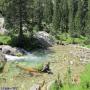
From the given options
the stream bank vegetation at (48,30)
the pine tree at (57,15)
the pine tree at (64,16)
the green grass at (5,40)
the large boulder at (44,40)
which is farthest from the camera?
the pine tree at (64,16)

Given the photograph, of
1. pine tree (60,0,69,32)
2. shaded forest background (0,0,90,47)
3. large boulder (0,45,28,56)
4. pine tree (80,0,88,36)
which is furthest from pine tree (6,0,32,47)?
pine tree (60,0,69,32)

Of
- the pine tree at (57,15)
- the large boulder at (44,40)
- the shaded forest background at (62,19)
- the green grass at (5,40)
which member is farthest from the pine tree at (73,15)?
the green grass at (5,40)

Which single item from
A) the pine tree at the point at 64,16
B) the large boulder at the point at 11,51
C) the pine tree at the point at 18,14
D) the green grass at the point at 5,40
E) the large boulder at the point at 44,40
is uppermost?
the pine tree at the point at 18,14

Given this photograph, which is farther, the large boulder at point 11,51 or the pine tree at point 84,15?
the pine tree at point 84,15

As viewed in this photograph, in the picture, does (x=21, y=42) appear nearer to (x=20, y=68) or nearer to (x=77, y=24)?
(x=20, y=68)

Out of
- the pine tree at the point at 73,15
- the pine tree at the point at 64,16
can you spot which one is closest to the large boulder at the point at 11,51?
the pine tree at the point at 73,15

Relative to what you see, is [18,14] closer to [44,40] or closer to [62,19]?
[44,40]

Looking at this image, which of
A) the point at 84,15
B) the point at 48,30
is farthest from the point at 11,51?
the point at 84,15

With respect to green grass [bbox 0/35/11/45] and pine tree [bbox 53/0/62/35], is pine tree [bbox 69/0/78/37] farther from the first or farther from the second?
green grass [bbox 0/35/11/45]

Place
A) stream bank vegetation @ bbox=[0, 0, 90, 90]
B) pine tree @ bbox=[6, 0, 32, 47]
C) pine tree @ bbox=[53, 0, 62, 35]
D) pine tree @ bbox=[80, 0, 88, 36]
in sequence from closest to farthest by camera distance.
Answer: stream bank vegetation @ bbox=[0, 0, 90, 90]
pine tree @ bbox=[6, 0, 32, 47]
pine tree @ bbox=[53, 0, 62, 35]
pine tree @ bbox=[80, 0, 88, 36]

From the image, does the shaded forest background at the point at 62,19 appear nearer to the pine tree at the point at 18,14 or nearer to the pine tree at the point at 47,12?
the pine tree at the point at 47,12

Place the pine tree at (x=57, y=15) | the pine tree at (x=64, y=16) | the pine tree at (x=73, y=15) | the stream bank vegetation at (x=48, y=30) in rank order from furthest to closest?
the pine tree at (x=64, y=16), the pine tree at (x=57, y=15), the pine tree at (x=73, y=15), the stream bank vegetation at (x=48, y=30)

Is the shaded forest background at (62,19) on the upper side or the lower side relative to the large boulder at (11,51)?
lower

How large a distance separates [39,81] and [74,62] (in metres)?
12.0
